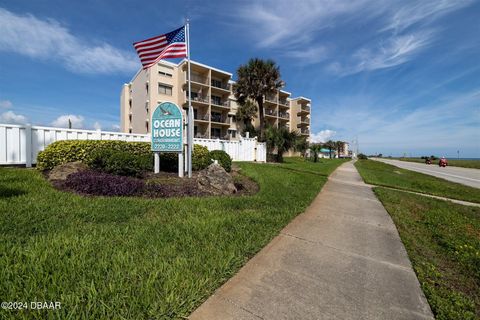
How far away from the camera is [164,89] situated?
32688 mm

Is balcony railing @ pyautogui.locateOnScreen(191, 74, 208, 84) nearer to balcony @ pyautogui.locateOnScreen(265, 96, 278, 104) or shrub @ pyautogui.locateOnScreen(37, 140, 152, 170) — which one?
balcony @ pyautogui.locateOnScreen(265, 96, 278, 104)

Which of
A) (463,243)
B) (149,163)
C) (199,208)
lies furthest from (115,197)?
(463,243)

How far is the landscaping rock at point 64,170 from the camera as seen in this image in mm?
6959

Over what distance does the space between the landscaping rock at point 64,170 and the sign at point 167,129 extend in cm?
254

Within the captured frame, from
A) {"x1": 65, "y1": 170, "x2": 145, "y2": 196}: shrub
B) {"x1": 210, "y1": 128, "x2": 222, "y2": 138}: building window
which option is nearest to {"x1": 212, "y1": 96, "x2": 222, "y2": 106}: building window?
{"x1": 210, "y1": 128, "x2": 222, "y2": 138}: building window

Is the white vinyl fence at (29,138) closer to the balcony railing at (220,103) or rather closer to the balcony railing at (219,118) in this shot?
the balcony railing at (219,118)

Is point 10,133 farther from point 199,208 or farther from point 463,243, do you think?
point 463,243

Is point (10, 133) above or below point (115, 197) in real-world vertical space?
above

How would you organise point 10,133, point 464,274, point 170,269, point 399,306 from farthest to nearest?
point 10,133
point 464,274
point 170,269
point 399,306

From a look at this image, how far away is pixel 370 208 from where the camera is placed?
6.86 m

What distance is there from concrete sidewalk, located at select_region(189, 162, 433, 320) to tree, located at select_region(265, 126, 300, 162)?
2305 centimetres

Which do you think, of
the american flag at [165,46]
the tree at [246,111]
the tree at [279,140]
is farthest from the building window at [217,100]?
the american flag at [165,46]

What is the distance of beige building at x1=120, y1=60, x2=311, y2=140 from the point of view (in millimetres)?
31953

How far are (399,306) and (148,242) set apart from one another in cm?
321
